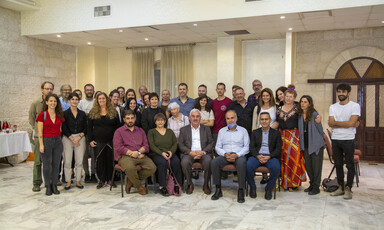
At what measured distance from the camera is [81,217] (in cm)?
415

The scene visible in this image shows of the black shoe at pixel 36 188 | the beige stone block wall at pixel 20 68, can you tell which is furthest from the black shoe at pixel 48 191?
the beige stone block wall at pixel 20 68

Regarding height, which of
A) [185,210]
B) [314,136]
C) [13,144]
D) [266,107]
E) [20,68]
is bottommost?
[185,210]

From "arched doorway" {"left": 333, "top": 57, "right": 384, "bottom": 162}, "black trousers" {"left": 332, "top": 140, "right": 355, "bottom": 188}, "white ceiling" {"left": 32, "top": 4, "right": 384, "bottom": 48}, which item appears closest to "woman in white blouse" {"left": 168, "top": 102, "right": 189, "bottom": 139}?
"black trousers" {"left": 332, "top": 140, "right": 355, "bottom": 188}

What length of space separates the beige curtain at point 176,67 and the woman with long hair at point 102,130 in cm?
493

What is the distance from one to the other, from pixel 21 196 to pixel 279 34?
6670mm

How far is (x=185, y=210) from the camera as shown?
4.41 m

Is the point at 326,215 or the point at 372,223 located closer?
the point at 372,223

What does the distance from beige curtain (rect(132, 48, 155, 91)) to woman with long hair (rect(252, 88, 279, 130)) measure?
18.9 ft

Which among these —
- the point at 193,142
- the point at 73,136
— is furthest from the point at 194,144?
the point at 73,136

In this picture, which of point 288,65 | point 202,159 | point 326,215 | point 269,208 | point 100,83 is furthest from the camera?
point 100,83

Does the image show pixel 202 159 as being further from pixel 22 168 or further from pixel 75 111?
pixel 22 168

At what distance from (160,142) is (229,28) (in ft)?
12.8

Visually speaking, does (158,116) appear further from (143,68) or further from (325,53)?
(143,68)

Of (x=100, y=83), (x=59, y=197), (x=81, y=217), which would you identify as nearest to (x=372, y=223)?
(x=81, y=217)
